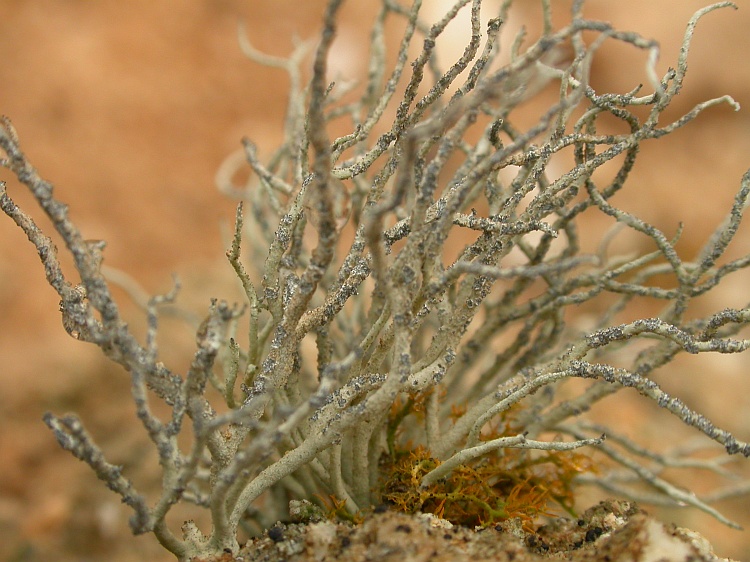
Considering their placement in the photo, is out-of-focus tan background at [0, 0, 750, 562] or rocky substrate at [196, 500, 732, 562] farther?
out-of-focus tan background at [0, 0, 750, 562]

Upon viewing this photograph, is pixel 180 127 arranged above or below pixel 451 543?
above

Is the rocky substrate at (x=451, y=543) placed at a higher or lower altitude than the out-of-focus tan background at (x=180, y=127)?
lower

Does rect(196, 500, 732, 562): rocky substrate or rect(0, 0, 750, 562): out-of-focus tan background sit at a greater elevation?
rect(0, 0, 750, 562): out-of-focus tan background

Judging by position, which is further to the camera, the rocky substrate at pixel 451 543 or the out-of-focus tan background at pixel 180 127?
the out-of-focus tan background at pixel 180 127

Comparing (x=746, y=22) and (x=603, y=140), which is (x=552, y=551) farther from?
(x=746, y=22)

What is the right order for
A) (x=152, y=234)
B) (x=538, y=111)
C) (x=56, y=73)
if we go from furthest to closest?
(x=538, y=111) → (x=56, y=73) → (x=152, y=234)

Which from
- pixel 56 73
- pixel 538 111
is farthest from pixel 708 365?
pixel 56 73

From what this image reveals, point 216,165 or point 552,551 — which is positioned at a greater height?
point 216,165

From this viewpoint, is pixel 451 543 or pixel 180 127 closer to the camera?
pixel 451 543
